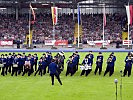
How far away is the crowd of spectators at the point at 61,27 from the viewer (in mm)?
62719

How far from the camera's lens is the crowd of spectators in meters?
62.7

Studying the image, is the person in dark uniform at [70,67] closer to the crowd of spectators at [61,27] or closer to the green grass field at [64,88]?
the green grass field at [64,88]

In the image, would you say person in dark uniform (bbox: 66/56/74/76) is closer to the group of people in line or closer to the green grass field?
the group of people in line

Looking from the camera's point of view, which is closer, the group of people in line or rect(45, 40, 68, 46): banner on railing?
the group of people in line

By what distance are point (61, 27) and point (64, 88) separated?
45.9 m

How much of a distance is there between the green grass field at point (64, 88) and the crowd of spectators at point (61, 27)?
35.9 metres

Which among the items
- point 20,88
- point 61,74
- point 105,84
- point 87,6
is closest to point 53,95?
point 20,88

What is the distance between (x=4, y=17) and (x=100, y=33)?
16.9 meters

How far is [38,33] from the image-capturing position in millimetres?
64062

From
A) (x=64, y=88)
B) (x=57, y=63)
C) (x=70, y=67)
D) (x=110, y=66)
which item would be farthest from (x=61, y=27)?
(x=64, y=88)

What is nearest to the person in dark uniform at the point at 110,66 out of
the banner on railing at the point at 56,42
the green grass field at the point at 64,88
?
the green grass field at the point at 64,88

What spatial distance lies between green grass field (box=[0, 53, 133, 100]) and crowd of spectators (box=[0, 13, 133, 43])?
35.9 m

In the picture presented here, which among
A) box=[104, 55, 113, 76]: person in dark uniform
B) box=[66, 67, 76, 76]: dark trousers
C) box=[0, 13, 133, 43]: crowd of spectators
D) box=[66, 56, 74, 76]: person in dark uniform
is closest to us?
box=[104, 55, 113, 76]: person in dark uniform

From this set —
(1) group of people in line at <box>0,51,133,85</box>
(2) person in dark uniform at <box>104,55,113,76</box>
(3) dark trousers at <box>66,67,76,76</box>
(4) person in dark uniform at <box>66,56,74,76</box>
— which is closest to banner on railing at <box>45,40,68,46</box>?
(1) group of people in line at <box>0,51,133,85</box>
